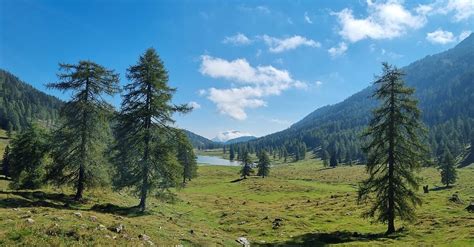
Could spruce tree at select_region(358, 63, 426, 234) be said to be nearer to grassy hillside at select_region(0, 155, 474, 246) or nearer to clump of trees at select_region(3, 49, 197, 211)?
grassy hillside at select_region(0, 155, 474, 246)

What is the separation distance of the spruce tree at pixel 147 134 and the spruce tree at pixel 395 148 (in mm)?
18781

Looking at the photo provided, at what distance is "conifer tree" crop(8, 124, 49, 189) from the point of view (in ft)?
134

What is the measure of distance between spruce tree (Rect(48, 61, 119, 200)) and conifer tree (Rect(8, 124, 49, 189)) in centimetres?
931

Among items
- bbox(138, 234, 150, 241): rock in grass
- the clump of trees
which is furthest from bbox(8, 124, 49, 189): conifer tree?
bbox(138, 234, 150, 241): rock in grass

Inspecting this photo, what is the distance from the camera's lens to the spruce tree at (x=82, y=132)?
32.1 m

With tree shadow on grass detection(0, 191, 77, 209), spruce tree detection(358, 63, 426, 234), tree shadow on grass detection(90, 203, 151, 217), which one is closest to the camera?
tree shadow on grass detection(0, 191, 77, 209)

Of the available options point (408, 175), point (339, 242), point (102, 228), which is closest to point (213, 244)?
point (102, 228)

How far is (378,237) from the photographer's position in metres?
31.4

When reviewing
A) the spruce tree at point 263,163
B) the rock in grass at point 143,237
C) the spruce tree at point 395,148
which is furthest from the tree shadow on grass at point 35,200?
the spruce tree at point 263,163

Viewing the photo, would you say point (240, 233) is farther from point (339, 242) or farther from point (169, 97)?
point (169, 97)

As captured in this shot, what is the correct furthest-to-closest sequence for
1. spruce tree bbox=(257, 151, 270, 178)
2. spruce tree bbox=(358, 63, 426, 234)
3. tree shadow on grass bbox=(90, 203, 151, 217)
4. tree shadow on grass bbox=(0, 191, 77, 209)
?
spruce tree bbox=(257, 151, 270, 178)
spruce tree bbox=(358, 63, 426, 234)
tree shadow on grass bbox=(90, 203, 151, 217)
tree shadow on grass bbox=(0, 191, 77, 209)

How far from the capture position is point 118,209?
31.4m

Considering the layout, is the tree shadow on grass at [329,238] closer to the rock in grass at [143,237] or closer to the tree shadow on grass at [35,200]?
the rock in grass at [143,237]

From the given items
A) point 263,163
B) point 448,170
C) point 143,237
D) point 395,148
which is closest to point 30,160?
point 143,237
